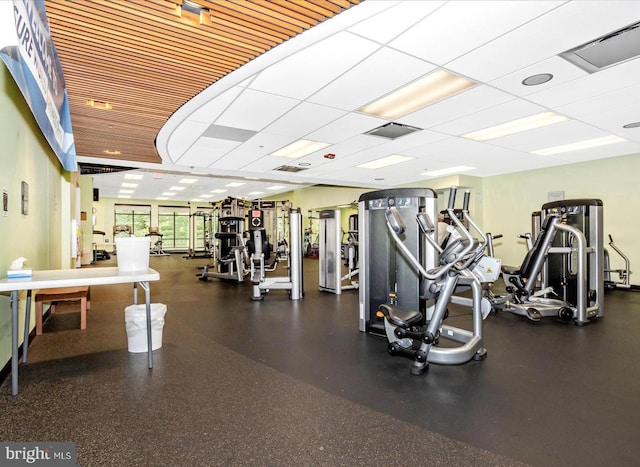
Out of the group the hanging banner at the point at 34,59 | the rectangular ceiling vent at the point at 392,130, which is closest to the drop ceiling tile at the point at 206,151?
the rectangular ceiling vent at the point at 392,130

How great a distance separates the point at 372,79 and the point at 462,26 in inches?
43.1

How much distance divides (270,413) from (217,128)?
4.26 meters

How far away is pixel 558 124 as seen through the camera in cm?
507

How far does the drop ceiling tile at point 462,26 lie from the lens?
2412 millimetres

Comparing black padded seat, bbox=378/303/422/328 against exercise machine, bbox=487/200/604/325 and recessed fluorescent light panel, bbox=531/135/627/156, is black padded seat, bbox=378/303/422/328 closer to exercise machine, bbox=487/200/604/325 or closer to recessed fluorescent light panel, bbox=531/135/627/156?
exercise machine, bbox=487/200/604/325

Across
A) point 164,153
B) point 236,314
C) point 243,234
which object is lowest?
point 236,314

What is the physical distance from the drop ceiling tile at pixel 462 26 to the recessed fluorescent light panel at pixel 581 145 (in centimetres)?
441

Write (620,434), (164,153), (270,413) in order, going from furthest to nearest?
(164,153)
(270,413)
(620,434)

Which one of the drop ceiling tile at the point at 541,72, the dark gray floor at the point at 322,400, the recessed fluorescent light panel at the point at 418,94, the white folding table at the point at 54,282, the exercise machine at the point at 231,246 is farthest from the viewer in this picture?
the exercise machine at the point at 231,246

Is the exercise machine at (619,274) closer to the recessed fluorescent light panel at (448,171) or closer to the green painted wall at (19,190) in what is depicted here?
the recessed fluorescent light panel at (448,171)

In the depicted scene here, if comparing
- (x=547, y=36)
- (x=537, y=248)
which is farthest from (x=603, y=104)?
(x=547, y=36)

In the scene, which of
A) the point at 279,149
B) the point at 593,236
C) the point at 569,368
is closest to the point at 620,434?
the point at 569,368

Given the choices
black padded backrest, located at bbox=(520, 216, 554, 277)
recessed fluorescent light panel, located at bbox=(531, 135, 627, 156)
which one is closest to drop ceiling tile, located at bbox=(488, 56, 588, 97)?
black padded backrest, located at bbox=(520, 216, 554, 277)

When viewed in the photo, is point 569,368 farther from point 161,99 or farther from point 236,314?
point 161,99
